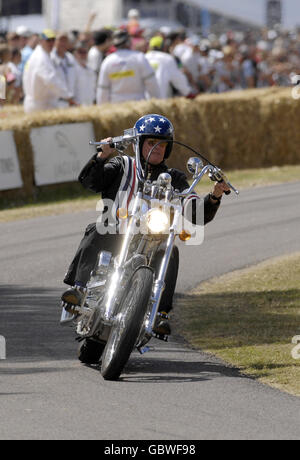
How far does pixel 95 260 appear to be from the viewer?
7.04m

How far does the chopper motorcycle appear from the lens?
637 centimetres

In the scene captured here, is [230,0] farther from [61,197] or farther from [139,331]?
[139,331]

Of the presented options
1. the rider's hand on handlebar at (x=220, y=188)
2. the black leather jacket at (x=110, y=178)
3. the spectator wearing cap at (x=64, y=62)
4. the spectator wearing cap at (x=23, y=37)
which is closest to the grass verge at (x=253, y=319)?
the black leather jacket at (x=110, y=178)

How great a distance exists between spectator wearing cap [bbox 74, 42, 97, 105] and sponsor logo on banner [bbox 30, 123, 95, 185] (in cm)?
138

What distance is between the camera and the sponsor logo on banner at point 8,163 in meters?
15.4

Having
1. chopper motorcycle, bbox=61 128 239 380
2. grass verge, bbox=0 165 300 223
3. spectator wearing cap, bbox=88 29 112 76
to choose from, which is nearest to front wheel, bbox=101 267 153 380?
chopper motorcycle, bbox=61 128 239 380

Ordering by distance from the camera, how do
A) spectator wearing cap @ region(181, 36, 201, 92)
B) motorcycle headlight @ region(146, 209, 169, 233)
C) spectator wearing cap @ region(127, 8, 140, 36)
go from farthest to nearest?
spectator wearing cap @ region(181, 36, 201, 92) < spectator wearing cap @ region(127, 8, 140, 36) < motorcycle headlight @ region(146, 209, 169, 233)

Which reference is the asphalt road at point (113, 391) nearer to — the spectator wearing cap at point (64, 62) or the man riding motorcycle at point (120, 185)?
the man riding motorcycle at point (120, 185)

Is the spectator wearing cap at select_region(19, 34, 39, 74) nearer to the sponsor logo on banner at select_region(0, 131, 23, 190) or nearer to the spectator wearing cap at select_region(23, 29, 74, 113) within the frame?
the spectator wearing cap at select_region(23, 29, 74, 113)

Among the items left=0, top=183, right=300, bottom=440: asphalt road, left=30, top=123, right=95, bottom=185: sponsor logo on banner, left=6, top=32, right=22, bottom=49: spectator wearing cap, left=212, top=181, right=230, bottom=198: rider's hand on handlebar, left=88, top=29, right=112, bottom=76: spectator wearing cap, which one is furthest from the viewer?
left=6, top=32, right=22, bottom=49: spectator wearing cap

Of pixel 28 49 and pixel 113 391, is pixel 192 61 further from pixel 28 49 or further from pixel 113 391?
pixel 113 391

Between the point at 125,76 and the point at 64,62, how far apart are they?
0.92 m

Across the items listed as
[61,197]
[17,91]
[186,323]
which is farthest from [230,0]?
[186,323]

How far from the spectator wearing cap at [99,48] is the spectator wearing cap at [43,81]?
1069 mm
